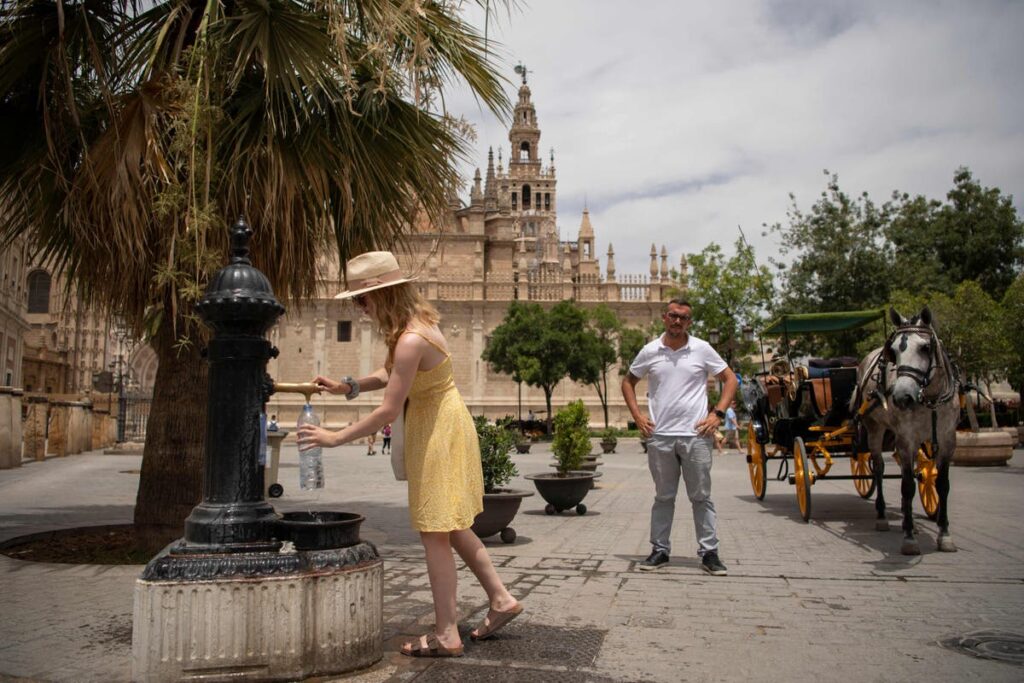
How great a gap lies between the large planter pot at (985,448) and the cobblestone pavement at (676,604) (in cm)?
794

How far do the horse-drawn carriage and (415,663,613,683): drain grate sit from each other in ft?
14.7

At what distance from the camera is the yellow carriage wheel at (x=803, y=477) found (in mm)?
7398

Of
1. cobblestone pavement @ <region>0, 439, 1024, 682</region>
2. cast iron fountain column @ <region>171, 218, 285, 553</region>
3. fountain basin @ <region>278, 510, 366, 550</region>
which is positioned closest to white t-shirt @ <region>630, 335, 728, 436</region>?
cobblestone pavement @ <region>0, 439, 1024, 682</region>

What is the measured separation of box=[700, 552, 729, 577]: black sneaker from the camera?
500 centimetres

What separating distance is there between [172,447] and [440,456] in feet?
11.3

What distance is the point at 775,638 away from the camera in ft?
11.5

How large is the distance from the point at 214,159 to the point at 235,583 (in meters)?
3.06

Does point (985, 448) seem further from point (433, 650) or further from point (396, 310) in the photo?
point (396, 310)

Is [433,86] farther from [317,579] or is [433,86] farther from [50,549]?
[50,549]

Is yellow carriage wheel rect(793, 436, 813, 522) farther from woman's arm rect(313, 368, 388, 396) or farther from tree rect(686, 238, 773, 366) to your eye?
tree rect(686, 238, 773, 366)

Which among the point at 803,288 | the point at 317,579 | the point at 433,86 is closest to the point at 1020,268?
the point at 803,288

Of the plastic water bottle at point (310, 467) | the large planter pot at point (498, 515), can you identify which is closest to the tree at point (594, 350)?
the large planter pot at point (498, 515)

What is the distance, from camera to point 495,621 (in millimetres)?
3375

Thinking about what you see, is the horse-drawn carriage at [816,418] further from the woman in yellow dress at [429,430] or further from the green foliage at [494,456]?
the woman in yellow dress at [429,430]
